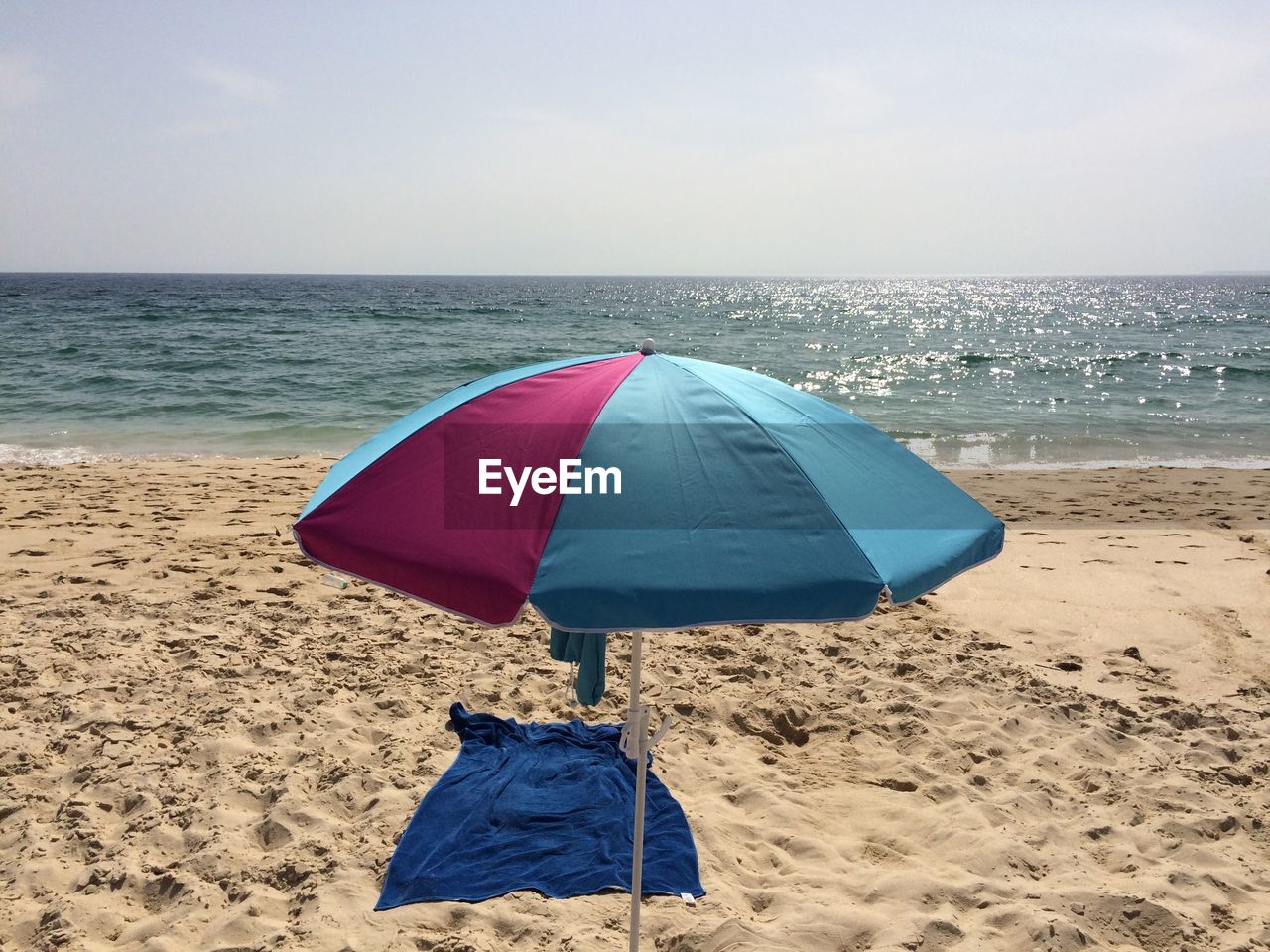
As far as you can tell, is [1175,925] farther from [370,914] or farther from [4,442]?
[4,442]

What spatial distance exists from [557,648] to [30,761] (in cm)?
268

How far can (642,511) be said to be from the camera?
197cm

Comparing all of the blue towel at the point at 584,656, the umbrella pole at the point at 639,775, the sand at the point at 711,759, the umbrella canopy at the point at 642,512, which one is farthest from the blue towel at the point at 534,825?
the umbrella canopy at the point at 642,512

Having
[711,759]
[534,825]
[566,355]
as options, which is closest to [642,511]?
[534,825]

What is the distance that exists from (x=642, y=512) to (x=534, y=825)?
221 cm

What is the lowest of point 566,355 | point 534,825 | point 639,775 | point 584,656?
point 534,825

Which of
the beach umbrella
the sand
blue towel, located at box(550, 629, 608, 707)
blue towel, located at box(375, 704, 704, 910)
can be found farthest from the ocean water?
the beach umbrella

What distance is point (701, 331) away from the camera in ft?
143

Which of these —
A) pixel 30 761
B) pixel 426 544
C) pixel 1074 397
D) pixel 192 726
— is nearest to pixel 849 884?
pixel 426 544

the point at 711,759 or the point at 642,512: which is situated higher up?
the point at 642,512

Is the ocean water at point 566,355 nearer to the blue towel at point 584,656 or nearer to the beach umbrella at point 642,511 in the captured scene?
the blue towel at point 584,656

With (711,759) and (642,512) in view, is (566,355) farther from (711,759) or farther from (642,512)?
(642,512)

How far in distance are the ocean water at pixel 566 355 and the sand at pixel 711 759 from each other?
8.21 meters

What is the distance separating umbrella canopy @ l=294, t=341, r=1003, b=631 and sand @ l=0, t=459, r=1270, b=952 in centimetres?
172
